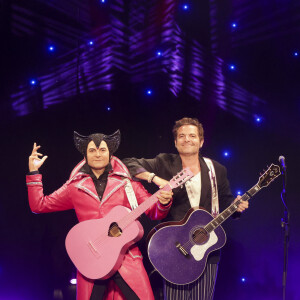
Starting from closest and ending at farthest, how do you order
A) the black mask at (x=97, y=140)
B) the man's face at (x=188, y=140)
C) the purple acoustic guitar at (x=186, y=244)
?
1. the purple acoustic guitar at (x=186, y=244)
2. the black mask at (x=97, y=140)
3. the man's face at (x=188, y=140)

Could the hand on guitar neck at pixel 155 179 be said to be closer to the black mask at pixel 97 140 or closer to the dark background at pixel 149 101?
the black mask at pixel 97 140

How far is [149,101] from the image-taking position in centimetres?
425

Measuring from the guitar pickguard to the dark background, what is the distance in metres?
0.94

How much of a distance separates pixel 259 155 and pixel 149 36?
197 centimetres

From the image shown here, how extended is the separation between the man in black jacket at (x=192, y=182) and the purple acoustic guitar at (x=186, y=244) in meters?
0.17

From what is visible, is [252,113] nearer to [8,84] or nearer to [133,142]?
[133,142]

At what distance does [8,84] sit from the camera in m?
4.10

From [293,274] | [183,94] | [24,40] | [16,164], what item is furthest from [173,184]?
[24,40]

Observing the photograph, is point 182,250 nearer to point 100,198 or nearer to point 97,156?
point 100,198

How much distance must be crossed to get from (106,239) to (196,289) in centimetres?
107

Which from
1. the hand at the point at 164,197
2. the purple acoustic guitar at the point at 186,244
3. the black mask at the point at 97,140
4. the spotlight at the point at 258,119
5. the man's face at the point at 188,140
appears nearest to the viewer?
the hand at the point at 164,197

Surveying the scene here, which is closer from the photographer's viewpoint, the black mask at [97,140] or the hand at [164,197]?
the hand at [164,197]

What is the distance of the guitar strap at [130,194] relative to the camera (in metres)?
3.32

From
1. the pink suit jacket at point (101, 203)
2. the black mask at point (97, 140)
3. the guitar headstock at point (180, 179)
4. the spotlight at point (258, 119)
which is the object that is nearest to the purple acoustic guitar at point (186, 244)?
the pink suit jacket at point (101, 203)
